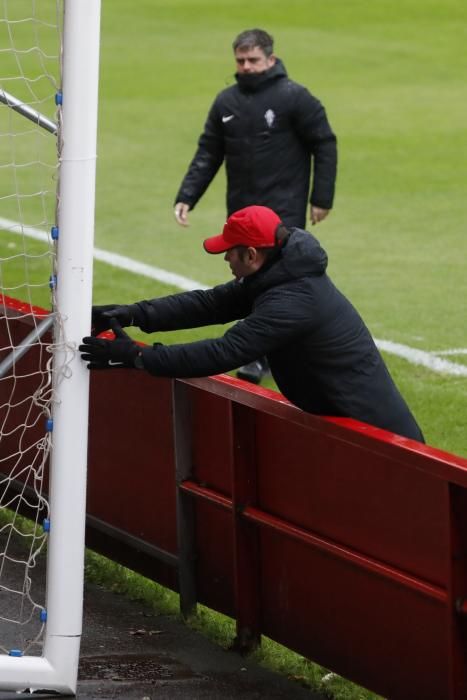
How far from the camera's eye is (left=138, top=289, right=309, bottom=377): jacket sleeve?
6.14 metres

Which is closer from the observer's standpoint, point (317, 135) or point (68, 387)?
point (68, 387)

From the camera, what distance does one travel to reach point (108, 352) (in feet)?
19.9

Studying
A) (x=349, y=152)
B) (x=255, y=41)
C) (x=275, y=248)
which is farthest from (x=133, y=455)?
(x=349, y=152)

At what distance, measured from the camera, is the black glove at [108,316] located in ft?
22.1

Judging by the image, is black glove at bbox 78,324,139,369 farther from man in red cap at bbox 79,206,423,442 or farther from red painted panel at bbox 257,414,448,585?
red painted panel at bbox 257,414,448,585

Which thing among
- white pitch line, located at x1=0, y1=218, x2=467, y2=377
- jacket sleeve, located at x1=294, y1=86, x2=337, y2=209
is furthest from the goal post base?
jacket sleeve, located at x1=294, y1=86, x2=337, y2=209

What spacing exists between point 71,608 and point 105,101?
17258 mm

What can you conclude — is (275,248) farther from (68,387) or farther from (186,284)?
(186,284)

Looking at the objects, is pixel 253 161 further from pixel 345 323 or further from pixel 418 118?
pixel 418 118

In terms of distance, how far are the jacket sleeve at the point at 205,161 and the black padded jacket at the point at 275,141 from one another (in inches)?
0.5

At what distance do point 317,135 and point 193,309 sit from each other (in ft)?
12.8

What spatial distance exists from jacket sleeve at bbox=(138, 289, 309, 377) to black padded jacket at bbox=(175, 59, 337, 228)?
14.8 feet

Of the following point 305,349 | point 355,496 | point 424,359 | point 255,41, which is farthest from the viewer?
point 424,359

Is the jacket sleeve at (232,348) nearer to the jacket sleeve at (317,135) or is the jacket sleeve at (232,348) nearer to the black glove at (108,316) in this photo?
the black glove at (108,316)
